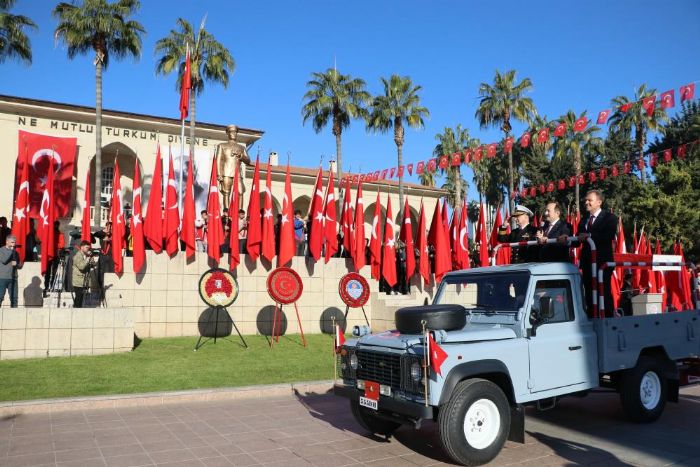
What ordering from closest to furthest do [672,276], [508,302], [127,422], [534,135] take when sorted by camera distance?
1. [508,302]
2. [127,422]
3. [672,276]
4. [534,135]

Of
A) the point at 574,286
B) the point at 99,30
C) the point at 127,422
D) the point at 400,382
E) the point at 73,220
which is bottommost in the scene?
the point at 127,422

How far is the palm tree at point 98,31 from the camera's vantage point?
22.2 meters

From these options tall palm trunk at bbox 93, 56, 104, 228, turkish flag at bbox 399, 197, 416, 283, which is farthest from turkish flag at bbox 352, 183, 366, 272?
tall palm trunk at bbox 93, 56, 104, 228

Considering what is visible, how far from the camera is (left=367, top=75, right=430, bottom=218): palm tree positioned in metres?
32.6

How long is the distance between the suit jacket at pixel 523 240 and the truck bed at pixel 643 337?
1557mm

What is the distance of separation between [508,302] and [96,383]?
7055mm

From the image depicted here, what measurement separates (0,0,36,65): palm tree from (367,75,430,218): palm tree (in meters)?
18.2

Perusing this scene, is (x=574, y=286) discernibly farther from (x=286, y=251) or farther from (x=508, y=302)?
(x=286, y=251)

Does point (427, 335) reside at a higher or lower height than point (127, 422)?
higher

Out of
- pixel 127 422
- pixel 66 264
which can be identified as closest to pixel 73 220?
pixel 66 264

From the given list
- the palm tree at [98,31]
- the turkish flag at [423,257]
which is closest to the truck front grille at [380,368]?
the turkish flag at [423,257]

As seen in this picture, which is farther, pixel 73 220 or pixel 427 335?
pixel 73 220

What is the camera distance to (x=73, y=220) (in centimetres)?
2898

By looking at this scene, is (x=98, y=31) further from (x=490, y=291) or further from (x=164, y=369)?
(x=490, y=291)
